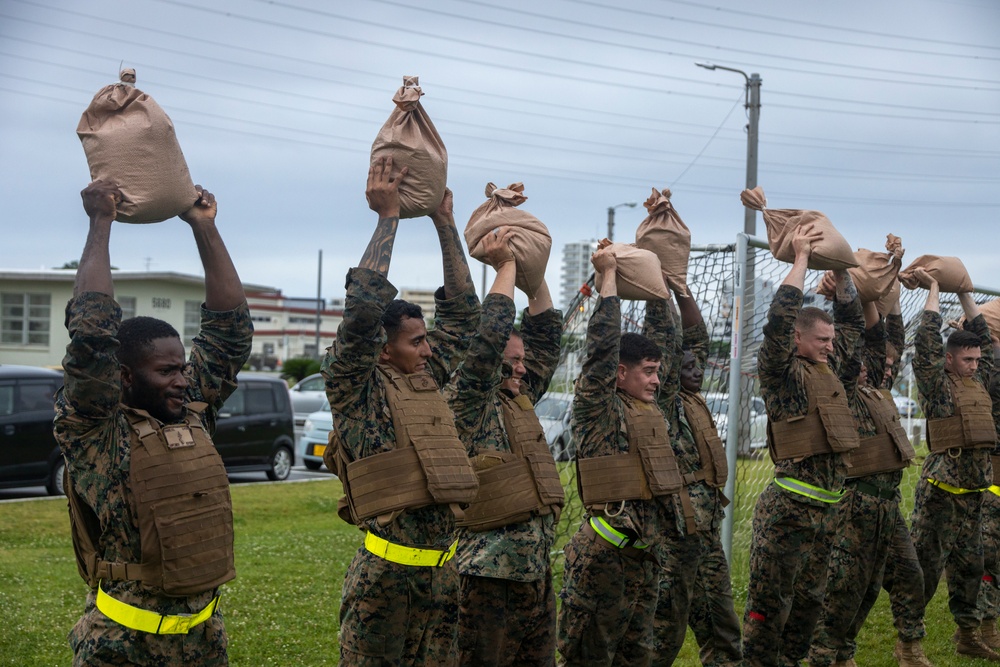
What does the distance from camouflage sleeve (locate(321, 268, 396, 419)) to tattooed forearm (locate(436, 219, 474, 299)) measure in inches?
29.0

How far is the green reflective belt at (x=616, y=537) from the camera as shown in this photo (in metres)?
5.57

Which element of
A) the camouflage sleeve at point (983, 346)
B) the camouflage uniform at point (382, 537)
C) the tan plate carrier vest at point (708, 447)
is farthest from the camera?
the camouflage sleeve at point (983, 346)

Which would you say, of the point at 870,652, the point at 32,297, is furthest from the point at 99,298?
the point at 32,297

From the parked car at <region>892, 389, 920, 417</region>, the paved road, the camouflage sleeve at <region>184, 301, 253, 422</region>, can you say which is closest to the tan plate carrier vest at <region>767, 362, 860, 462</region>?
the camouflage sleeve at <region>184, 301, 253, 422</region>

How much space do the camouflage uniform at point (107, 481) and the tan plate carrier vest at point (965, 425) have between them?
22.4 ft

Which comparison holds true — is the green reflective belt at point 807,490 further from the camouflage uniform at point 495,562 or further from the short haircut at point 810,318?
the camouflage uniform at point 495,562

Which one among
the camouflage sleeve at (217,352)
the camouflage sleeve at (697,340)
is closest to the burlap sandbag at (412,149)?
the camouflage sleeve at (217,352)

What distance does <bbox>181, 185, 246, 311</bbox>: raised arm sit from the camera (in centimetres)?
406

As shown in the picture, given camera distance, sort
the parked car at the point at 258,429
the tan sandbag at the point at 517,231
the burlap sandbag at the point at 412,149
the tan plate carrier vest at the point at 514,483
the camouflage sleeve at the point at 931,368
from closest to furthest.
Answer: the burlap sandbag at the point at 412,149 → the tan plate carrier vest at the point at 514,483 → the tan sandbag at the point at 517,231 → the camouflage sleeve at the point at 931,368 → the parked car at the point at 258,429

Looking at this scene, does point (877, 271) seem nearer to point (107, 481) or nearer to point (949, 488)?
point (949, 488)

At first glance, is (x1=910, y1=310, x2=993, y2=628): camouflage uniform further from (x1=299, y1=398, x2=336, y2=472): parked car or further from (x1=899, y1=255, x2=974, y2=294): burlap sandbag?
(x1=299, y1=398, x2=336, y2=472): parked car

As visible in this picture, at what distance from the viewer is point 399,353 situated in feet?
15.3

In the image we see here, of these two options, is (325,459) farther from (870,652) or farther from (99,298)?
(870,652)

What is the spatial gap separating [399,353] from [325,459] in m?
0.59
